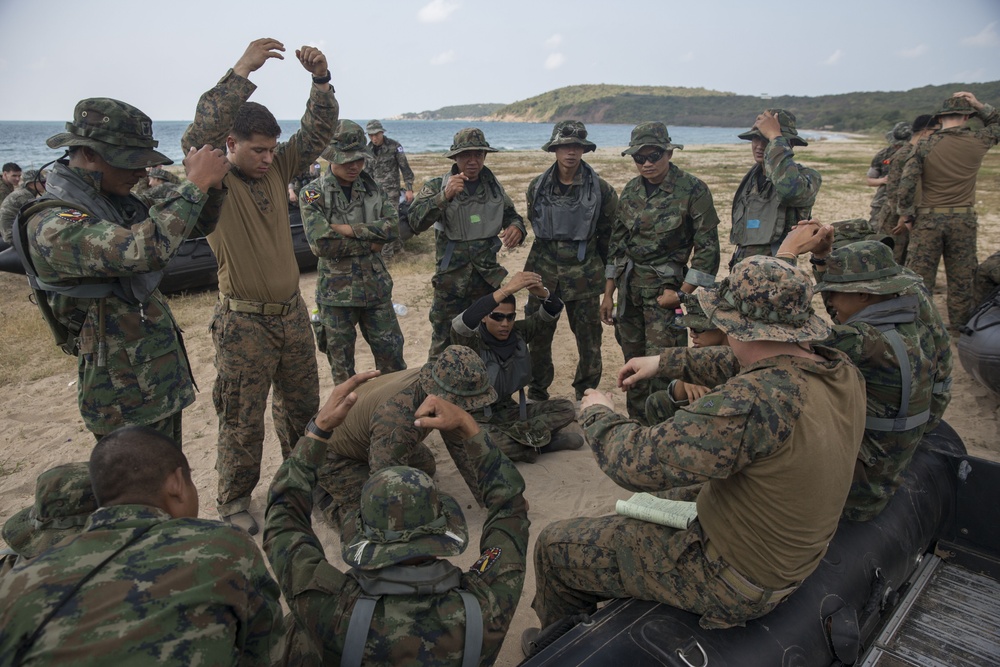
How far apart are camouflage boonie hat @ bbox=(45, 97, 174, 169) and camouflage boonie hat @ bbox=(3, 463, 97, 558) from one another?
1377 millimetres

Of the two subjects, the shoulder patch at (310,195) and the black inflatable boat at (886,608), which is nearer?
the black inflatable boat at (886,608)

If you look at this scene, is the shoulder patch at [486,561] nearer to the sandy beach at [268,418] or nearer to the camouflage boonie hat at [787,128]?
the sandy beach at [268,418]

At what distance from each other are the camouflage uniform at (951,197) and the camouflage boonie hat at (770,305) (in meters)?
5.53

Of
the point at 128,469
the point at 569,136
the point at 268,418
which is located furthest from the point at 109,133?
the point at 569,136

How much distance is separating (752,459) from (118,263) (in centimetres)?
252

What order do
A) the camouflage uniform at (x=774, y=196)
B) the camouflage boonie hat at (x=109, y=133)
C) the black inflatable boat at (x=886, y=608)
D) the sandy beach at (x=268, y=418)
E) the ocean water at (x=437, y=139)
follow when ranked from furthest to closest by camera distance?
the ocean water at (x=437, y=139), the camouflage uniform at (x=774, y=196), the sandy beach at (x=268, y=418), the camouflage boonie hat at (x=109, y=133), the black inflatable boat at (x=886, y=608)

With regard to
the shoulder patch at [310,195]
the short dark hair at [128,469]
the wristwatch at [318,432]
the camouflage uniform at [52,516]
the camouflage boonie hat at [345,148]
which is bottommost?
the camouflage uniform at [52,516]

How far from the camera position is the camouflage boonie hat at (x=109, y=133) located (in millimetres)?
2709

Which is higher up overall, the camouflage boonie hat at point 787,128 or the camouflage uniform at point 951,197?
the camouflage boonie hat at point 787,128

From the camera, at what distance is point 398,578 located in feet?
6.34

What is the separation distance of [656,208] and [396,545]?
3634 millimetres

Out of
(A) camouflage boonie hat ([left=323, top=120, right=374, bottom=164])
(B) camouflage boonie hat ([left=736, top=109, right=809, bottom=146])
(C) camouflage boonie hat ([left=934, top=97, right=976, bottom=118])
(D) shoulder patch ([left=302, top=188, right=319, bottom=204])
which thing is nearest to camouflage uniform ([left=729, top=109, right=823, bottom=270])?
(B) camouflage boonie hat ([left=736, top=109, right=809, bottom=146])

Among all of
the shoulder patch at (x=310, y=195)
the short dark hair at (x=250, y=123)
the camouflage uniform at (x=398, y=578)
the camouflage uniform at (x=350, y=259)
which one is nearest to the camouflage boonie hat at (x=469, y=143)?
the camouflage uniform at (x=350, y=259)

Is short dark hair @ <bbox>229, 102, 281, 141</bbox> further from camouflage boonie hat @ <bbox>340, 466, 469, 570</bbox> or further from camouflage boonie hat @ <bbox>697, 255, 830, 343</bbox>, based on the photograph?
camouflage boonie hat @ <bbox>697, 255, 830, 343</bbox>
